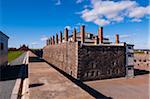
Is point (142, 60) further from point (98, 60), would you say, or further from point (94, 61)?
point (94, 61)

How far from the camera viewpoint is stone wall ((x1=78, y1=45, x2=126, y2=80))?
22.3 metres

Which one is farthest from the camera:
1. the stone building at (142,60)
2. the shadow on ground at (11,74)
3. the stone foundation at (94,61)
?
the stone building at (142,60)

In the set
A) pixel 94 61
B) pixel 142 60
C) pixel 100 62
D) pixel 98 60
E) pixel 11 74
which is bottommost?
pixel 142 60

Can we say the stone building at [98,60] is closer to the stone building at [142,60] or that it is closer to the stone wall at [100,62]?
the stone wall at [100,62]

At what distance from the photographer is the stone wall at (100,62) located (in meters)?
22.3

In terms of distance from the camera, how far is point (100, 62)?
2366cm

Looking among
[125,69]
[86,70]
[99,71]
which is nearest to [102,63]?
[99,71]

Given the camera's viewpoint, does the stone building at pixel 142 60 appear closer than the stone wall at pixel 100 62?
No

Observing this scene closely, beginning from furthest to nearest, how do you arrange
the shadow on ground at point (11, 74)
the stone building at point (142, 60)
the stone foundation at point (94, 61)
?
the stone building at point (142, 60), the stone foundation at point (94, 61), the shadow on ground at point (11, 74)

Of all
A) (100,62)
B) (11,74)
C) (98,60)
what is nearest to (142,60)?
(100,62)

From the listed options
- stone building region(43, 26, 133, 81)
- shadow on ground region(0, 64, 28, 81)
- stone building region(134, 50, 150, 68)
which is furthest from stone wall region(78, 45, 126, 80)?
stone building region(134, 50, 150, 68)

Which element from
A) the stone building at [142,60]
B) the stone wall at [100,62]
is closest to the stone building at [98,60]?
the stone wall at [100,62]

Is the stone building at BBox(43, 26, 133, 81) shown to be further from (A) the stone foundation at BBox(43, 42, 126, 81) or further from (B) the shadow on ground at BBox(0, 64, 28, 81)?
(B) the shadow on ground at BBox(0, 64, 28, 81)

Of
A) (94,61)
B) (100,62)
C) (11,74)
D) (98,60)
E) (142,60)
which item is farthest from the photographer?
(142,60)
